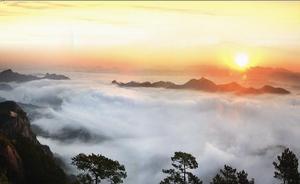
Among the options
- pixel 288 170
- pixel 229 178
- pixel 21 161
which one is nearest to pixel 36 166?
pixel 21 161

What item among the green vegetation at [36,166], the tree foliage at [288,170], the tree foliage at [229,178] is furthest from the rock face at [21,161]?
the tree foliage at [288,170]

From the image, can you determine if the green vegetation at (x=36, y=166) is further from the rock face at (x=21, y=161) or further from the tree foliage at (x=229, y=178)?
the tree foliage at (x=229, y=178)

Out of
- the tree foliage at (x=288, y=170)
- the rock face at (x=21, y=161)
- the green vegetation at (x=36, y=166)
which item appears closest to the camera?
the tree foliage at (x=288, y=170)

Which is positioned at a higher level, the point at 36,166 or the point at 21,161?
the point at 36,166

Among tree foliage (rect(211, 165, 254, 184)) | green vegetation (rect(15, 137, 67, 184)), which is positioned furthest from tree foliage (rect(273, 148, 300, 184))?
green vegetation (rect(15, 137, 67, 184))

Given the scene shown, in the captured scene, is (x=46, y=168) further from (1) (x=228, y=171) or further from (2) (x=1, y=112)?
(1) (x=228, y=171)

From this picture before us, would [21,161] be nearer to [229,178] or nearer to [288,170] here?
[229,178]

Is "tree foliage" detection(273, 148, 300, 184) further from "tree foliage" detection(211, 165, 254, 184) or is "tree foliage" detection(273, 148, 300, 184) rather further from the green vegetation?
the green vegetation

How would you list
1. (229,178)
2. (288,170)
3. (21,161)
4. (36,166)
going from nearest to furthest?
1. (229,178)
2. (288,170)
3. (21,161)
4. (36,166)

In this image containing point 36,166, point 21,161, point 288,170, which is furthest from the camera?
point 36,166

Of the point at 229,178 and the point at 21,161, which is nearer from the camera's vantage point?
the point at 229,178

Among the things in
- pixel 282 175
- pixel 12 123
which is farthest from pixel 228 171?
pixel 12 123
